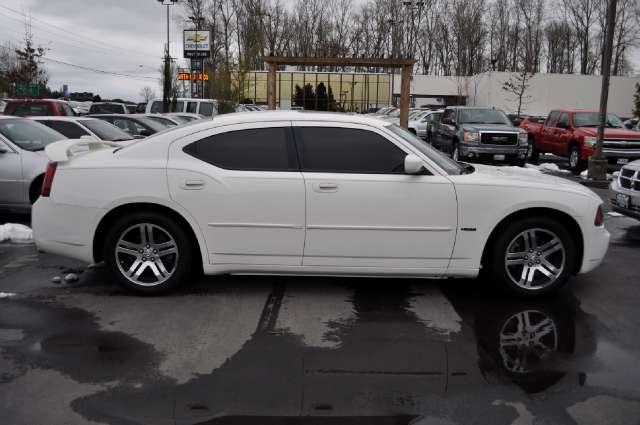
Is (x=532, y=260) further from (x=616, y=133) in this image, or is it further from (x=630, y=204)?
(x=616, y=133)

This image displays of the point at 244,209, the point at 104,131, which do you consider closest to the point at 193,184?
the point at 244,209

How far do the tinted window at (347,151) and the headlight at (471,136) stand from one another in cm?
1365

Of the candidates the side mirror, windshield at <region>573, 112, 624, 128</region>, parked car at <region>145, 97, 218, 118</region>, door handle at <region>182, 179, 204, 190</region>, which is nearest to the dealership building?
parked car at <region>145, 97, 218, 118</region>

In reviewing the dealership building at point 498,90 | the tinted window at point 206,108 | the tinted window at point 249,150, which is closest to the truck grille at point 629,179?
the tinted window at point 249,150

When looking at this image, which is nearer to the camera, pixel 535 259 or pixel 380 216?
pixel 380 216

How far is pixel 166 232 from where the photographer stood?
5.63m

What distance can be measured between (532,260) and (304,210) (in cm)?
208

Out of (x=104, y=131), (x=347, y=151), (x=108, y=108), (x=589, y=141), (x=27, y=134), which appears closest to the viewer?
(x=347, y=151)

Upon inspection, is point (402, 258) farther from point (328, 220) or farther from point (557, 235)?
point (557, 235)

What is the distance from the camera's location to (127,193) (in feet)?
18.3

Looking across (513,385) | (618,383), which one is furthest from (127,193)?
(618,383)

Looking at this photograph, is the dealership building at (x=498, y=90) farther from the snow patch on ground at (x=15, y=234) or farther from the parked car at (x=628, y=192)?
the snow patch on ground at (x=15, y=234)

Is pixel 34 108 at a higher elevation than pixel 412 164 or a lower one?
higher

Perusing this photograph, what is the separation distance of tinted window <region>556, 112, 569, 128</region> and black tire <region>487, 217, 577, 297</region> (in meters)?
15.1
